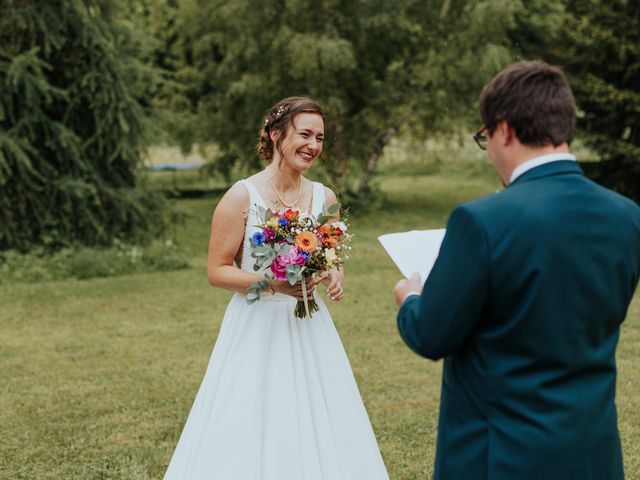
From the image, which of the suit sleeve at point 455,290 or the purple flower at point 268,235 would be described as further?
the purple flower at point 268,235

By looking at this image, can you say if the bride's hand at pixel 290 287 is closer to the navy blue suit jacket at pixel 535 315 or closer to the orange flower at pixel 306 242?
the orange flower at pixel 306 242

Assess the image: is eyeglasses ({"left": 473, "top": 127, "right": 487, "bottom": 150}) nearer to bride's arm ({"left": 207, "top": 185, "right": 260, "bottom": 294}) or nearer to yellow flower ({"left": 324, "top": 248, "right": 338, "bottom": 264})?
yellow flower ({"left": 324, "top": 248, "right": 338, "bottom": 264})

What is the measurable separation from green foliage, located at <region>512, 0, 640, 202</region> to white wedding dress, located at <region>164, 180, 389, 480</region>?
16.6 meters

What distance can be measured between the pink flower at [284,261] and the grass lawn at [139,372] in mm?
2114

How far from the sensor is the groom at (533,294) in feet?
6.98

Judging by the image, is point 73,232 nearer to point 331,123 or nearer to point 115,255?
point 115,255

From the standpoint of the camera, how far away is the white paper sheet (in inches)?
102

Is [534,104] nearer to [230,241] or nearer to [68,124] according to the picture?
[230,241]

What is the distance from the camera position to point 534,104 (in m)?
2.13

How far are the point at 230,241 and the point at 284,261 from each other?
416 millimetres

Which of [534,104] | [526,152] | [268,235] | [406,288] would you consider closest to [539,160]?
[526,152]

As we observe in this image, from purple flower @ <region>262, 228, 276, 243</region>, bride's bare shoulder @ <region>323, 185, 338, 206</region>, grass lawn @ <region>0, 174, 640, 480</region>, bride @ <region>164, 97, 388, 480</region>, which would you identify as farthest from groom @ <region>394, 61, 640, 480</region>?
grass lawn @ <region>0, 174, 640, 480</region>

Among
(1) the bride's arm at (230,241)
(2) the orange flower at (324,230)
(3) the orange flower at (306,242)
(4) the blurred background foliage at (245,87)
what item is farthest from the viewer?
(4) the blurred background foliage at (245,87)

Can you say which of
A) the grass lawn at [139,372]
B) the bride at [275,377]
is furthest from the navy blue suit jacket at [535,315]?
the grass lawn at [139,372]
